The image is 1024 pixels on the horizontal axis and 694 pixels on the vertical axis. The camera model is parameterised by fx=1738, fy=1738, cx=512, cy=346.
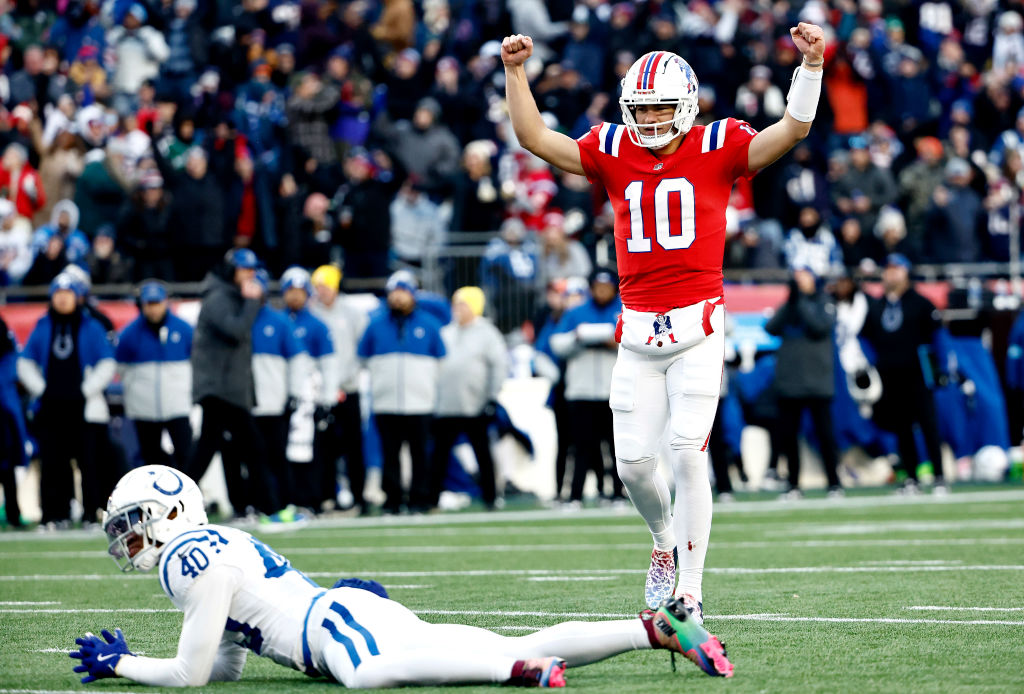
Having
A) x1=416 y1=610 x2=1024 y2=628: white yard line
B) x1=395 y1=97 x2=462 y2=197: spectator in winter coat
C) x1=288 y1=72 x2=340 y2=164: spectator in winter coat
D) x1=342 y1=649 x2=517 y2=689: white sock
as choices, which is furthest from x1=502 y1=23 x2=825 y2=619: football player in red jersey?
x1=288 y1=72 x2=340 y2=164: spectator in winter coat

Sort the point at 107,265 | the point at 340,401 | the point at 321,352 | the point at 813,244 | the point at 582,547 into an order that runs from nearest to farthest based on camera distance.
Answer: the point at 582,547, the point at 321,352, the point at 340,401, the point at 107,265, the point at 813,244

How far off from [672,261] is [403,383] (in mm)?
8298

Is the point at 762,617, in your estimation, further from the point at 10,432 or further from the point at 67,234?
the point at 67,234

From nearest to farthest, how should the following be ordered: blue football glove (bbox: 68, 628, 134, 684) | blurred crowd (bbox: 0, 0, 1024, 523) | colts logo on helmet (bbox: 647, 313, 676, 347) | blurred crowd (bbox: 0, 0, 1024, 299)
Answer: blue football glove (bbox: 68, 628, 134, 684) → colts logo on helmet (bbox: 647, 313, 676, 347) → blurred crowd (bbox: 0, 0, 1024, 523) → blurred crowd (bbox: 0, 0, 1024, 299)

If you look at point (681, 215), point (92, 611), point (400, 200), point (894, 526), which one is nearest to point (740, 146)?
point (681, 215)

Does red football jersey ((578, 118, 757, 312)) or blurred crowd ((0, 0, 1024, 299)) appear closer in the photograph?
red football jersey ((578, 118, 757, 312))

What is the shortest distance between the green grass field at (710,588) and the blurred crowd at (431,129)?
15.2ft

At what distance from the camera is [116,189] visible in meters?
18.2

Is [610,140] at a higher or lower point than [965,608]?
higher

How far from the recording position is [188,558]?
5.38m

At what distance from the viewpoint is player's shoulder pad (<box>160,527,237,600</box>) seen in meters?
5.36

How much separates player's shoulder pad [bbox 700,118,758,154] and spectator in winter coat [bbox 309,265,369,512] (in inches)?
330

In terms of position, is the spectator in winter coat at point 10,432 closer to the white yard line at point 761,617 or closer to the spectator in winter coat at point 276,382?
the spectator in winter coat at point 276,382

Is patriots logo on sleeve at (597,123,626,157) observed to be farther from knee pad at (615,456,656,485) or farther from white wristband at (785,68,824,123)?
knee pad at (615,456,656,485)
